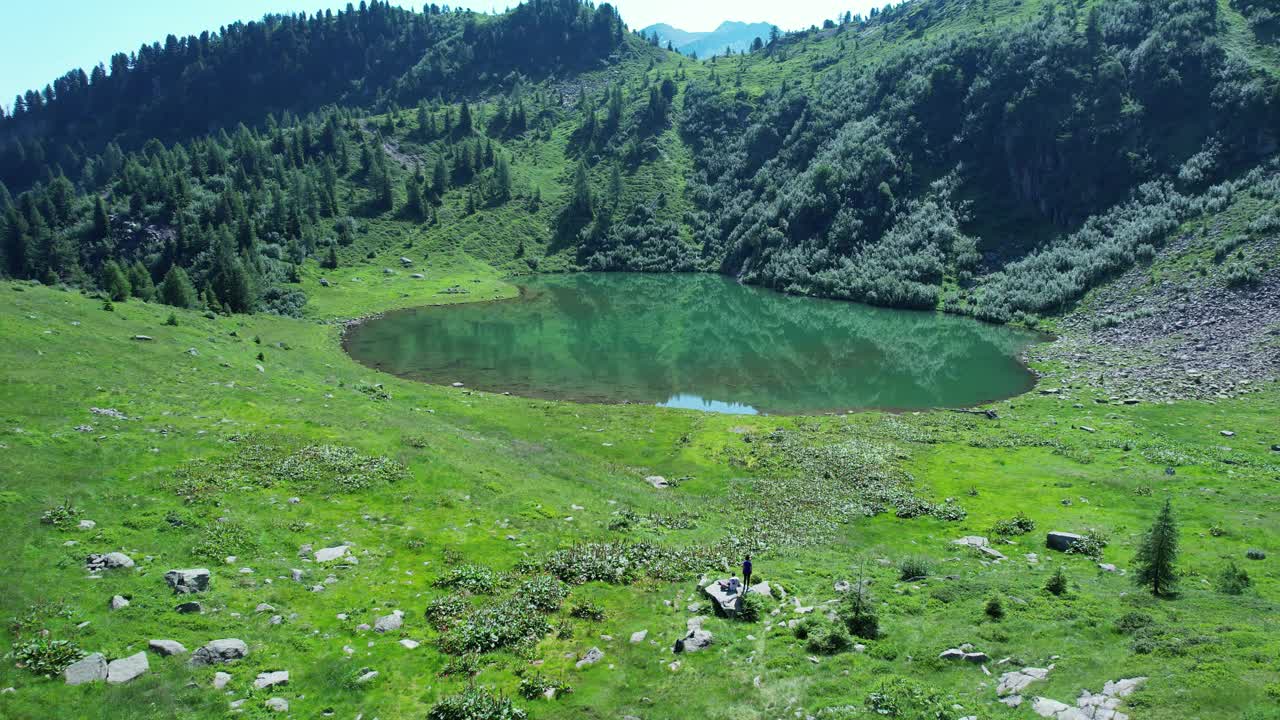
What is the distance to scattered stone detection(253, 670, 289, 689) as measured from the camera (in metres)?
17.4

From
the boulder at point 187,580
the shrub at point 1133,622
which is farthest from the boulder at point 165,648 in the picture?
the shrub at point 1133,622

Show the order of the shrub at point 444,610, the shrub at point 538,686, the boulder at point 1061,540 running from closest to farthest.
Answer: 1. the shrub at point 538,686
2. the shrub at point 444,610
3. the boulder at point 1061,540

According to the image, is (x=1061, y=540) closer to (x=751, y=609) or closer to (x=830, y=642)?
(x=830, y=642)

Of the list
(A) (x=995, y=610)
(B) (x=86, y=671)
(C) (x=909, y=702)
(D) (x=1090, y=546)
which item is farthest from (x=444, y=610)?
(D) (x=1090, y=546)

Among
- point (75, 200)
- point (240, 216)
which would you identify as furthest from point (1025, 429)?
point (75, 200)

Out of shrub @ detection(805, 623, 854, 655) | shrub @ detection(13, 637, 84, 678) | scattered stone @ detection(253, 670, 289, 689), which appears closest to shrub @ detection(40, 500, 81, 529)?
shrub @ detection(13, 637, 84, 678)

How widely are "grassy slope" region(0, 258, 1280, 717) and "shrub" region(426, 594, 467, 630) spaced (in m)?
0.48

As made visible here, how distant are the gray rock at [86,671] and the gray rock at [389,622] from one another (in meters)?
6.83

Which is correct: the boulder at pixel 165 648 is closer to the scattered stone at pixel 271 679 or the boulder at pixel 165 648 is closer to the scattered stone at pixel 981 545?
the scattered stone at pixel 271 679

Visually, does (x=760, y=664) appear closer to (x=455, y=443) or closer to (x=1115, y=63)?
(x=455, y=443)

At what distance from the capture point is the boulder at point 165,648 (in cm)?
1769

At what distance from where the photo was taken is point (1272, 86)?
376 ft

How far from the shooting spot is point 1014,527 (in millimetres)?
33312

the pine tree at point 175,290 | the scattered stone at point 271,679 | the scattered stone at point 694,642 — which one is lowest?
the scattered stone at point 694,642
